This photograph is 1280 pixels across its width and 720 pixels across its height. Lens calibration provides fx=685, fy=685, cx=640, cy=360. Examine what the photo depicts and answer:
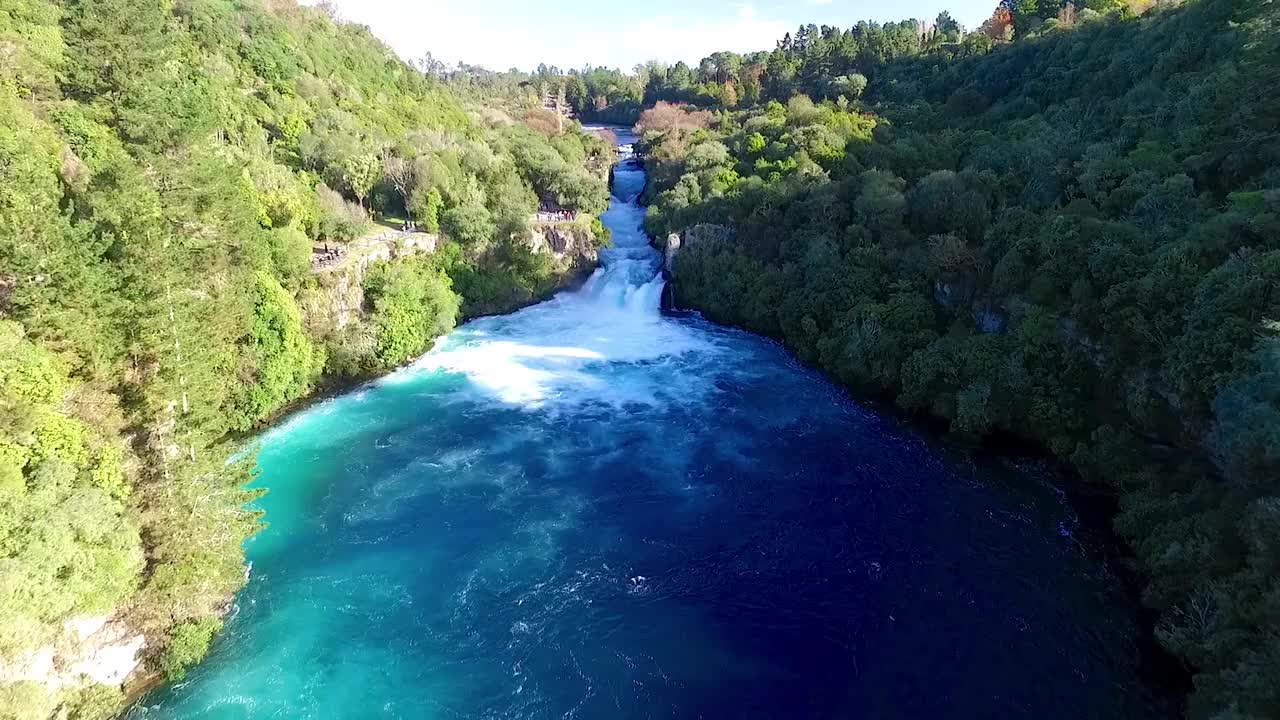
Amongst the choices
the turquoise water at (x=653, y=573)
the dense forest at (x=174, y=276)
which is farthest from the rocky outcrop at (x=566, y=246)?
the turquoise water at (x=653, y=573)

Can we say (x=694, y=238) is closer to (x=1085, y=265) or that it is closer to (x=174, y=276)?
(x=1085, y=265)

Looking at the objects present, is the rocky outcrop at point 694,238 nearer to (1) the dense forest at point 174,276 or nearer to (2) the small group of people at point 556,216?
(2) the small group of people at point 556,216

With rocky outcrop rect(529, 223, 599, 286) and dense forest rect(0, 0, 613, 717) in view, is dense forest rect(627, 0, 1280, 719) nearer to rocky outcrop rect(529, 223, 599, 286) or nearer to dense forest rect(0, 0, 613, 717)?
rocky outcrop rect(529, 223, 599, 286)

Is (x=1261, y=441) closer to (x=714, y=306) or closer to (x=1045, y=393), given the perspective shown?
(x=1045, y=393)

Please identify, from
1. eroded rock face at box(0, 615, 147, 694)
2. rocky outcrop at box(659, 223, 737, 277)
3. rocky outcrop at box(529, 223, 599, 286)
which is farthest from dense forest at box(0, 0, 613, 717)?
rocky outcrop at box(659, 223, 737, 277)

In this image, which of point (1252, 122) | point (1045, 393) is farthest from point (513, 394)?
point (1252, 122)

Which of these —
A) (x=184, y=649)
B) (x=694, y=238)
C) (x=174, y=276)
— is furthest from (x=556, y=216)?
(x=184, y=649)
